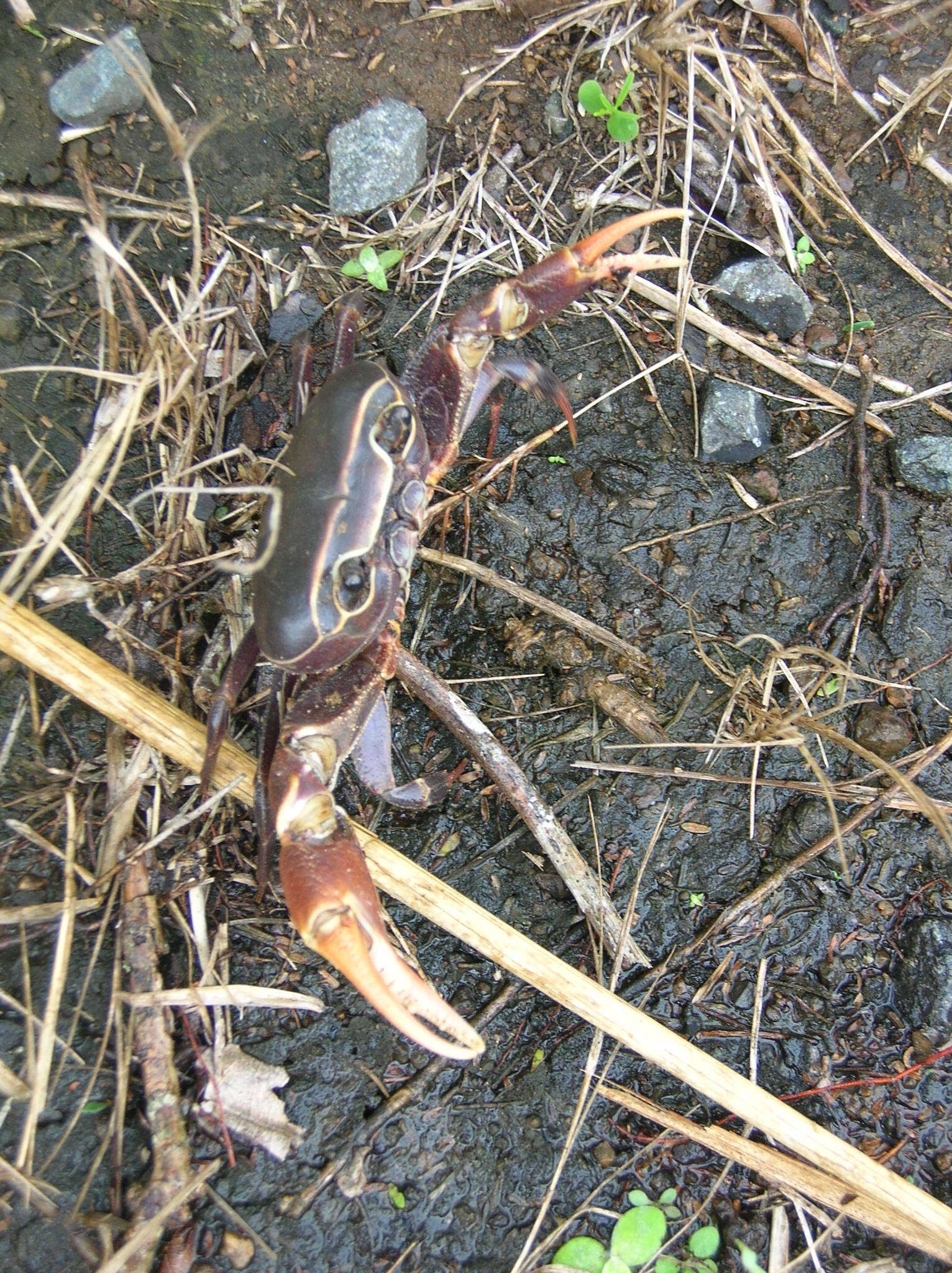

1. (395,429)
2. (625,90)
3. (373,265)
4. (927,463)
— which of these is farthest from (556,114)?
(927,463)

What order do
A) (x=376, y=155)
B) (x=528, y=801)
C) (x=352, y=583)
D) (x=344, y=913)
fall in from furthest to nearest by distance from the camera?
(x=376, y=155), (x=528, y=801), (x=352, y=583), (x=344, y=913)

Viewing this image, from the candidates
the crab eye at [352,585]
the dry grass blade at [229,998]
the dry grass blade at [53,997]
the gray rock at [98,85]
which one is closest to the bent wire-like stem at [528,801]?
the crab eye at [352,585]

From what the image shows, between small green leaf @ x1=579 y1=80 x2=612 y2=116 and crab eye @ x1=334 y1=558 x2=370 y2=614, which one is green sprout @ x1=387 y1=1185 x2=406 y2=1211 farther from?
small green leaf @ x1=579 y1=80 x2=612 y2=116

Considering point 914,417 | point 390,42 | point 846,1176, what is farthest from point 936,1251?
point 390,42

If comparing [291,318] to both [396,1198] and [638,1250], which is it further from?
[638,1250]

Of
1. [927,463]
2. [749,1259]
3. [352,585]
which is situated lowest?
[749,1259]

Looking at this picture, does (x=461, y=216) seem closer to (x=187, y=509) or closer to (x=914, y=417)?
(x=187, y=509)

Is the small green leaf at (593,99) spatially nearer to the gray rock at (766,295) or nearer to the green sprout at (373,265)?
the gray rock at (766,295)

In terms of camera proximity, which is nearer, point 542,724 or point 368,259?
point 542,724
